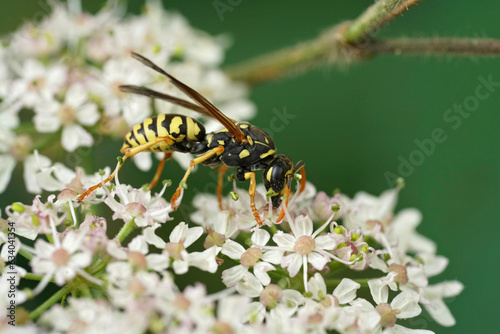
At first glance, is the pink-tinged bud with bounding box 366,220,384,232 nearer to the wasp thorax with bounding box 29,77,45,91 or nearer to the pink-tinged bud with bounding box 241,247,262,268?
the pink-tinged bud with bounding box 241,247,262,268

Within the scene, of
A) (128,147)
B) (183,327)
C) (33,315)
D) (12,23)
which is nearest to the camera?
(183,327)

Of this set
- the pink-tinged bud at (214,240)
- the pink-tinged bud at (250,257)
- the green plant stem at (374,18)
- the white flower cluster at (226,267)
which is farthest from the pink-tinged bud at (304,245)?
the green plant stem at (374,18)

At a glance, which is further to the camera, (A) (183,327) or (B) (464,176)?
(B) (464,176)

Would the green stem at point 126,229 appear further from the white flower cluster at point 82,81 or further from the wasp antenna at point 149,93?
the wasp antenna at point 149,93

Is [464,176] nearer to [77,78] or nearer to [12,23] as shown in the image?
[77,78]

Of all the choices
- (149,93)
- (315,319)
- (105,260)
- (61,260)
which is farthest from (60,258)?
(149,93)

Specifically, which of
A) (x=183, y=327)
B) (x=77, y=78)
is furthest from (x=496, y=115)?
(x=183, y=327)
